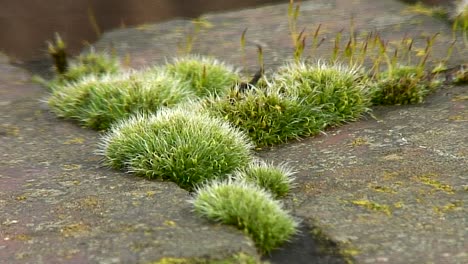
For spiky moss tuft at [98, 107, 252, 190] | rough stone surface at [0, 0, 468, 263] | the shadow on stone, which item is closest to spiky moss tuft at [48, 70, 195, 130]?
rough stone surface at [0, 0, 468, 263]

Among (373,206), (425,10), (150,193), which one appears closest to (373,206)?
(373,206)

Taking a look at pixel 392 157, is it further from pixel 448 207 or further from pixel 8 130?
pixel 8 130

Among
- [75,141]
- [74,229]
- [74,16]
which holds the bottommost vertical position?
[75,141]

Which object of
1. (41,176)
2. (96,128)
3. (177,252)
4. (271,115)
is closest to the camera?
(177,252)

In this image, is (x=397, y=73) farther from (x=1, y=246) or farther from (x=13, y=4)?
(x=13, y=4)

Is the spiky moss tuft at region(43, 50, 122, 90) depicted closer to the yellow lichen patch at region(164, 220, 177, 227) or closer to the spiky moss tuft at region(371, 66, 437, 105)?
the spiky moss tuft at region(371, 66, 437, 105)

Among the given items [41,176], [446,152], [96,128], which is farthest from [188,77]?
[446,152]

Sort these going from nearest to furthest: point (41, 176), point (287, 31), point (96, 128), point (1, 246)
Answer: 1. point (1, 246)
2. point (41, 176)
3. point (96, 128)
4. point (287, 31)

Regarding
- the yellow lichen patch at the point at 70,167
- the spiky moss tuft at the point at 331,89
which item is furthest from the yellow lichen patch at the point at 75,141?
the spiky moss tuft at the point at 331,89
